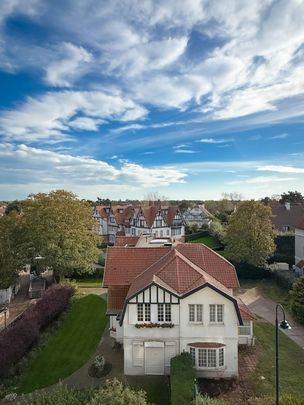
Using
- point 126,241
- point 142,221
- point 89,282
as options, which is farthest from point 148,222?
point 126,241

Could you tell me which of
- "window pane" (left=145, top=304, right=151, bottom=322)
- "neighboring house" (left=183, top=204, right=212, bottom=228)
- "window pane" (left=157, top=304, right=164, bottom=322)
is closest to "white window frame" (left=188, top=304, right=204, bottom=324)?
"window pane" (left=157, top=304, right=164, bottom=322)

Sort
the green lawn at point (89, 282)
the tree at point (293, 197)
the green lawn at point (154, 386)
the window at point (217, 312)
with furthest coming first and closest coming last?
1. the tree at point (293, 197)
2. the green lawn at point (89, 282)
3. the window at point (217, 312)
4. the green lawn at point (154, 386)

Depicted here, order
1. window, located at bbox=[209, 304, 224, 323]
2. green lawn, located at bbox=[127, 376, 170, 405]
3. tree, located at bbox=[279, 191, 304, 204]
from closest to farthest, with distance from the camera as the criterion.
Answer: green lawn, located at bbox=[127, 376, 170, 405], window, located at bbox=[209, 304, 224, 323], tree, located at bbox=[279, 191, 304, 204]

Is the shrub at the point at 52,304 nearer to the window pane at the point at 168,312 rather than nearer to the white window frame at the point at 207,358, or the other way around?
the window pane at the point at 168,312

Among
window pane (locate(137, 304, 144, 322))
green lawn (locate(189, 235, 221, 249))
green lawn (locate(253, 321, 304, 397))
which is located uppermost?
green lawn (locate(189, 235, 221, 249))

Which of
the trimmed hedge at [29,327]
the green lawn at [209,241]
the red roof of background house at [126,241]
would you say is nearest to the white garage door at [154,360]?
the trimmed hedge at [29,327]

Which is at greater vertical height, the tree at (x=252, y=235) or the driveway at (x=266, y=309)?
the tree at (x=252, y=235)

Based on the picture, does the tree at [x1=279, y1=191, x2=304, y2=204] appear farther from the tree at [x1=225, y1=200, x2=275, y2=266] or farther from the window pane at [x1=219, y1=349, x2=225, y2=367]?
the window pane at [x1=219, y1=349, x2=225, y2=367]

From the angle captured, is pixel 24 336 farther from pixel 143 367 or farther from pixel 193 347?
pixel 193 347
